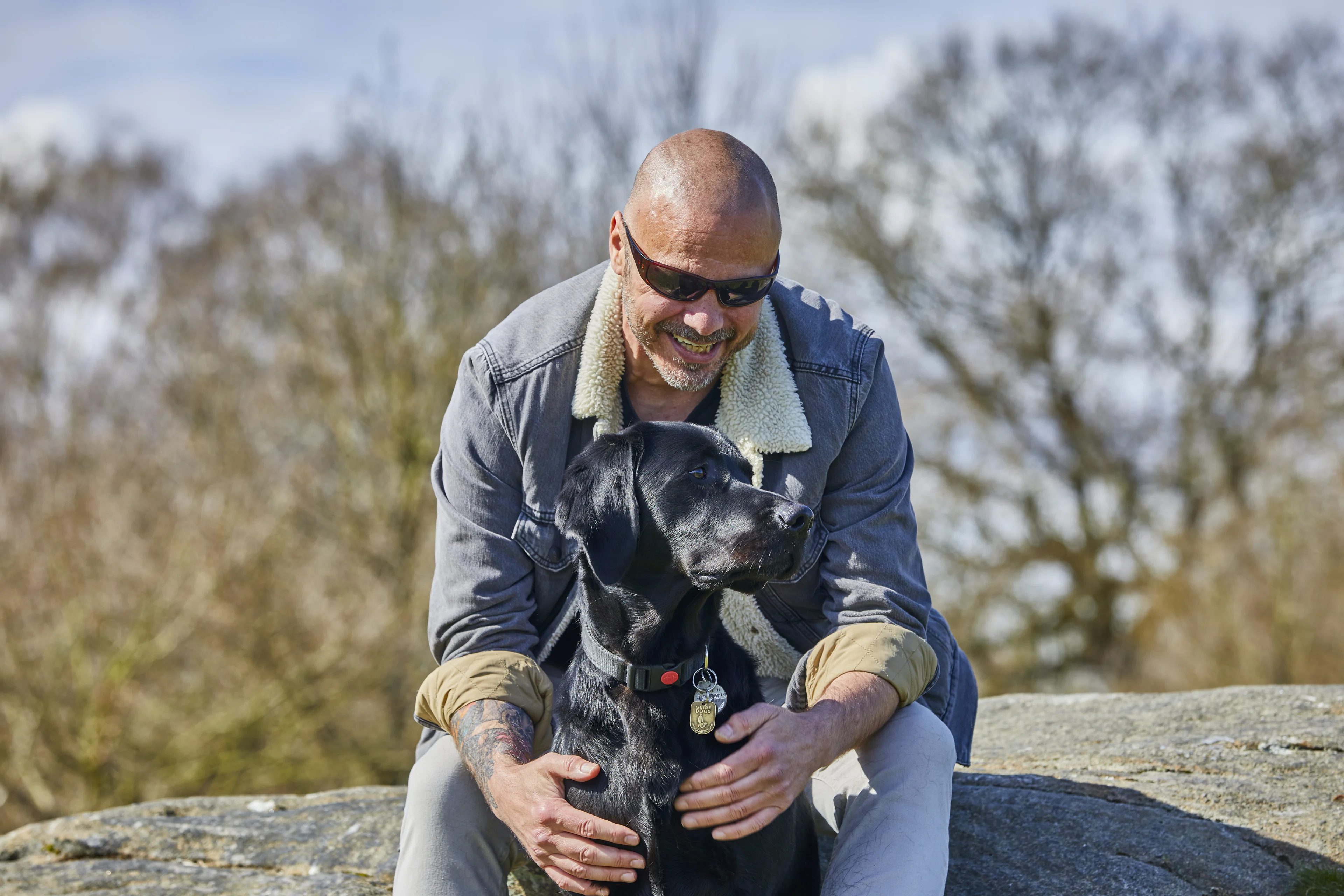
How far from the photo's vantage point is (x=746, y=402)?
2887 millimetres

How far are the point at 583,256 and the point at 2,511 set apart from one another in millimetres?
7030

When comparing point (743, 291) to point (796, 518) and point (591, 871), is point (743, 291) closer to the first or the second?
point (796, 518)

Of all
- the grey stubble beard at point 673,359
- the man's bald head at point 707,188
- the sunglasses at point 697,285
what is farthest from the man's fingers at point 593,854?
the man's bald head at point 707,188

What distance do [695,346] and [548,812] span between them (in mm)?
1126

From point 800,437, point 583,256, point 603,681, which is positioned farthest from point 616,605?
point 583,256

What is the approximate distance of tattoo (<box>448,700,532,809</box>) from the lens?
2479 mm

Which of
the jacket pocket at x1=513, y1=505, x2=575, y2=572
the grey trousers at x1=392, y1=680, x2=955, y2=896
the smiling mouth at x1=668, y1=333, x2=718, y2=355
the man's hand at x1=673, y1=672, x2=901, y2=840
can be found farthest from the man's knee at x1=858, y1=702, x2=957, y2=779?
the smiling mouth at x1=668, y1=333, x2=718, y2=355

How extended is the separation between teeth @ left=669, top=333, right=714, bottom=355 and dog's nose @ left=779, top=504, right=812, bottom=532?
52 cm

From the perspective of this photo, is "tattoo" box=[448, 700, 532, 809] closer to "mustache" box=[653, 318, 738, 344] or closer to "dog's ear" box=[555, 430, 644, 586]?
"dog's ear" box=[555, 430, 644, 586]

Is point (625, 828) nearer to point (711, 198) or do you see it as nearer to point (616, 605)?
point (616, 605)

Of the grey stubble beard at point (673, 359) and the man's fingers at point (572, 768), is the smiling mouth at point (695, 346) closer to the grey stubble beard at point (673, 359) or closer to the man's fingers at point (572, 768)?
the grey stubble beard at point (673, 359)


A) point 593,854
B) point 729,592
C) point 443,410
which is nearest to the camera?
point 593,854

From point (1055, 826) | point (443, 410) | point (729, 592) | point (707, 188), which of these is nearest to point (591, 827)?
point (729, 592)

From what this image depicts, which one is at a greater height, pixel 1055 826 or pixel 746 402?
pixel 746 402
